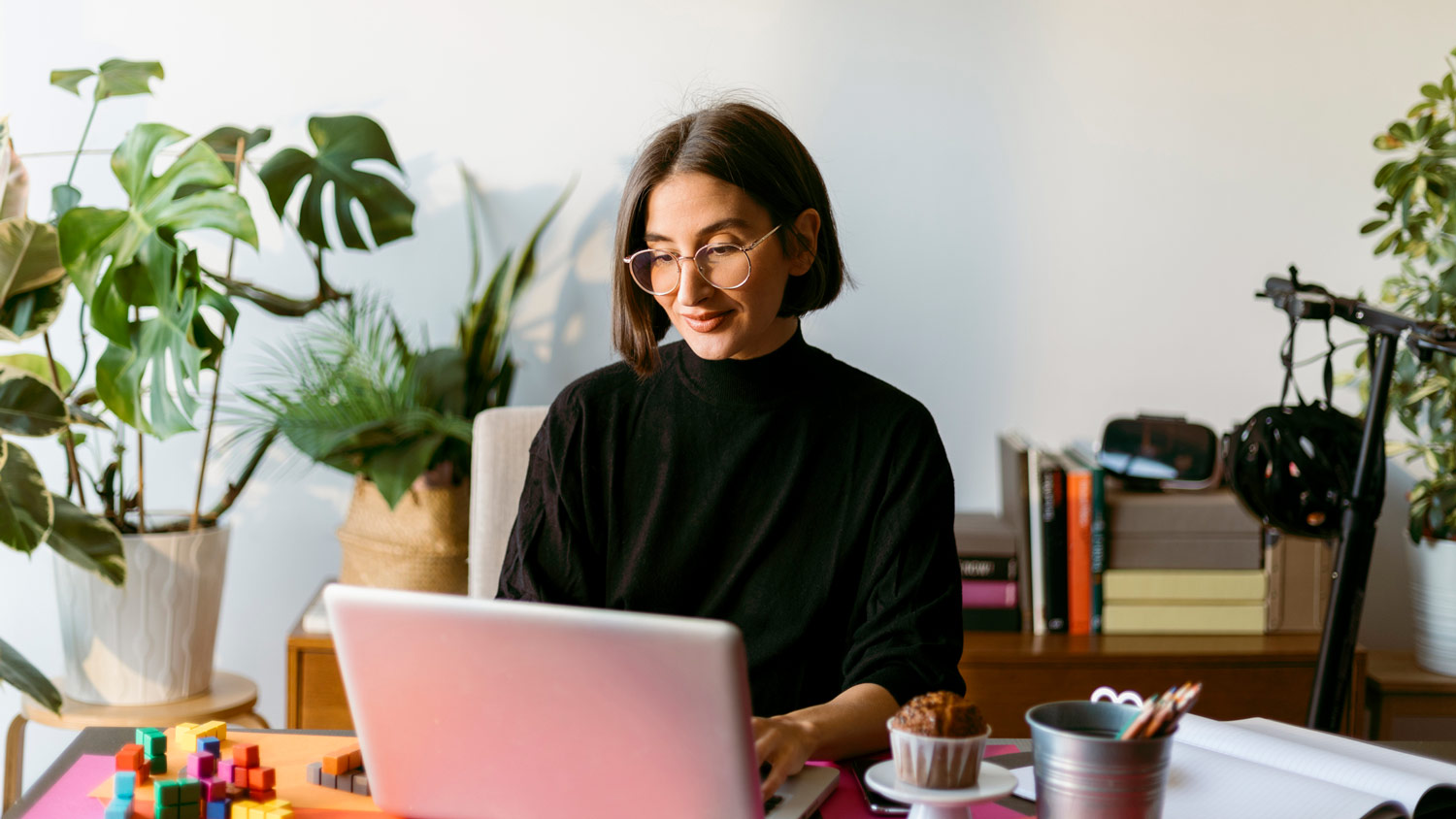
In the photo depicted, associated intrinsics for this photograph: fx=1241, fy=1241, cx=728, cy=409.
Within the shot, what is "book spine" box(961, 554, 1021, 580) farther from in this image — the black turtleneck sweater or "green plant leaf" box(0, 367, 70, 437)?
"green plant leaf" box(0, 367, 70, 437)

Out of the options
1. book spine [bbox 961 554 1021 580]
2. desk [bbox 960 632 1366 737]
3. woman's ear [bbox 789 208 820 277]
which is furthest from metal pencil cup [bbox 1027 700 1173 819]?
book spine [bbox 961 554 1021 580]

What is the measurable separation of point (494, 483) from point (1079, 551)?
3.57 feet

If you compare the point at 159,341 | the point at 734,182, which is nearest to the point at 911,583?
the point at 734,182

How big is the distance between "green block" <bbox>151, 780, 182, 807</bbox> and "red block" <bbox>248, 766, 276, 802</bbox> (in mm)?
61

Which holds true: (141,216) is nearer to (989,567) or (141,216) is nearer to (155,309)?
(155,309)

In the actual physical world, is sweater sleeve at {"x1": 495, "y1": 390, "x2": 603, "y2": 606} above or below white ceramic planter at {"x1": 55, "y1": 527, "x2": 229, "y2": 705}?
above

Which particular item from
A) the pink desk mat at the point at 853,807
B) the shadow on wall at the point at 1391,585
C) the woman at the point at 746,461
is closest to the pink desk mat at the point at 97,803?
the pink desk mat at the point at 853,807

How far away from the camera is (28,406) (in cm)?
180

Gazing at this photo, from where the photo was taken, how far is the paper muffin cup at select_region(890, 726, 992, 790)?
30.9 inches

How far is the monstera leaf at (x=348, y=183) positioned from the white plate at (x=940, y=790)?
152 cm

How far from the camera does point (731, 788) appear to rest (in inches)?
31.3

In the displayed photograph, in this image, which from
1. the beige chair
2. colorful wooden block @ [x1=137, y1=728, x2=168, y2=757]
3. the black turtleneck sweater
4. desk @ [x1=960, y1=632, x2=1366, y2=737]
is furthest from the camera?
desk @ [x1=960, y1=632, x2=1366, y2=737]

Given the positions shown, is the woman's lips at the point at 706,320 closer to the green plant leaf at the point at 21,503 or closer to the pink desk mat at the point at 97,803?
the pink desk mat at the point at 97,803

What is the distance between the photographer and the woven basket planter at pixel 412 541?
2078 mm
